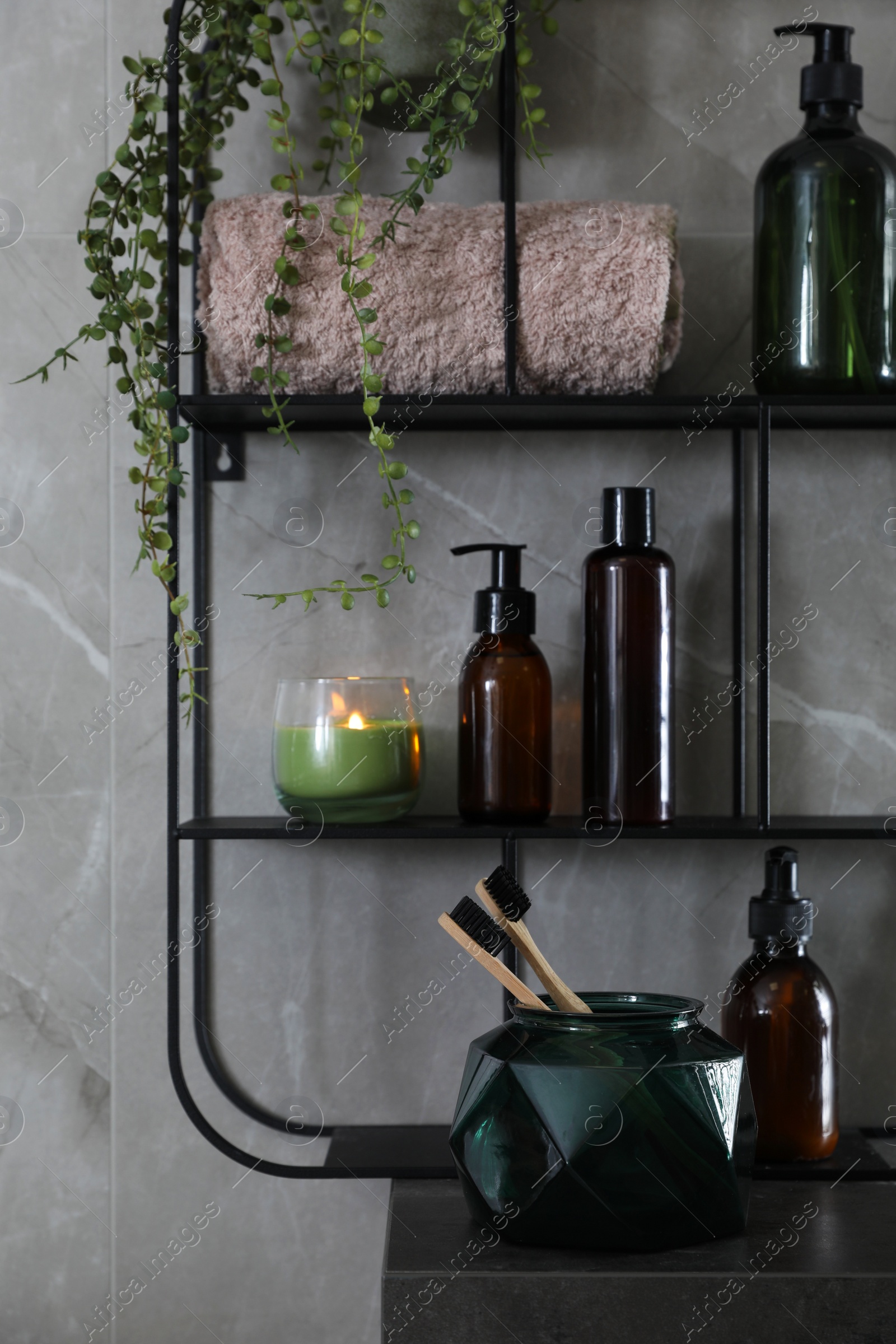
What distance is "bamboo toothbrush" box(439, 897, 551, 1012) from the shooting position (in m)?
0.67

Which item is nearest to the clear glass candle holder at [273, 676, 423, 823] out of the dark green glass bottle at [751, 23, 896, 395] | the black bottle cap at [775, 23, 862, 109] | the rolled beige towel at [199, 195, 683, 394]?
the rolled beige towel at [199, 195, 683, 394]

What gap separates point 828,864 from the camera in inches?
34.6

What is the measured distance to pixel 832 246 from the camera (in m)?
0.75

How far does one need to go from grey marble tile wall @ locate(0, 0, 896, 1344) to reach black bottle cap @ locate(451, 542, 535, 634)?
0.09 m

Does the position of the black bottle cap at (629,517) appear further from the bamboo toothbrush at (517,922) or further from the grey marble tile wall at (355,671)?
the bamboo toothbrush at (517,922)

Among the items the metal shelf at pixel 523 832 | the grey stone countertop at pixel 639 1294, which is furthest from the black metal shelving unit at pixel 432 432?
the grey stone countertop at pixel 639 1294

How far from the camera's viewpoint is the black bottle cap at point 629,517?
77 centimetres

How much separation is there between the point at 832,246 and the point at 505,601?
0.32 metres

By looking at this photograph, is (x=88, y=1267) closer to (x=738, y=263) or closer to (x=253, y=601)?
(x=253, y=601)

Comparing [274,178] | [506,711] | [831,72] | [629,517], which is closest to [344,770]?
[506,711]

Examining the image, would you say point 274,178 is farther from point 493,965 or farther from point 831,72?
point 493,965

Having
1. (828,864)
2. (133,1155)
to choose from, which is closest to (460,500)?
(828,864)

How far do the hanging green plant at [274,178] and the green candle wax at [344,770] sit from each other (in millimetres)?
86

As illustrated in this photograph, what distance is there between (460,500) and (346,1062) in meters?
0.45
